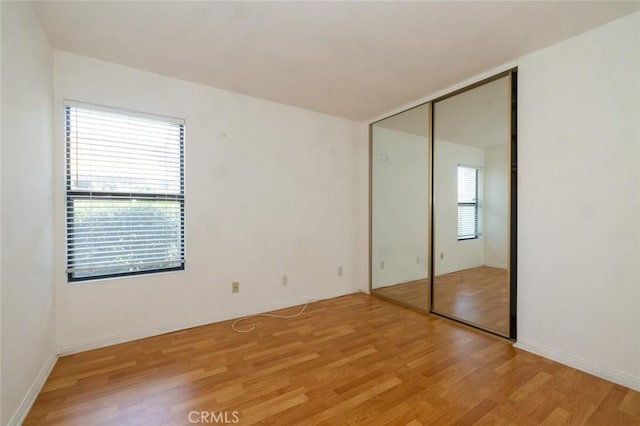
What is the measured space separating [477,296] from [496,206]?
1.13 meters

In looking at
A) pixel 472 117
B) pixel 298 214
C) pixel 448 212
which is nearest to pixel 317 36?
pixel 472 117

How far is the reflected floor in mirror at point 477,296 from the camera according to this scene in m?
2.69

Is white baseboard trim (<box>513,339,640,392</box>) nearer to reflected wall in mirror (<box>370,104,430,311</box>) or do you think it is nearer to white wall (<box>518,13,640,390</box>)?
white wall (<box>518,13,640,390</box>)

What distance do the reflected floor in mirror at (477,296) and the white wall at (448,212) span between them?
0.13 metres

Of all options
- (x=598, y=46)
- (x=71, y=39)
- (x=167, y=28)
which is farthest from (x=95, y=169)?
(x=598, y=46)

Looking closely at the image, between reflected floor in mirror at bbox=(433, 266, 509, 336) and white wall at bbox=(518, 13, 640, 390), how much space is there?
22 cm

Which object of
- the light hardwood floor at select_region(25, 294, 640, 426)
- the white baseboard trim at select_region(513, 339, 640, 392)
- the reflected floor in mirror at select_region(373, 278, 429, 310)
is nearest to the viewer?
the light hardwood floor at select_region(25, 294, 640, 426)

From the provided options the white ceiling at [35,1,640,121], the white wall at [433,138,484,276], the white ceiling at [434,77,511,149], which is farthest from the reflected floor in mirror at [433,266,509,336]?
the white ceiling at [35,1,640,121]

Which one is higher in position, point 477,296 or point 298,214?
point 298,214

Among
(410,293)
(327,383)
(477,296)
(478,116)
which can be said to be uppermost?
(478,116)

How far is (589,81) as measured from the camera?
6.82ft

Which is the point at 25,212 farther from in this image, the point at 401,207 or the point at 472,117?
the point at 472,117

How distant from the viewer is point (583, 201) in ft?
6.92

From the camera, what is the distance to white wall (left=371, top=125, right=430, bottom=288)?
343cm
